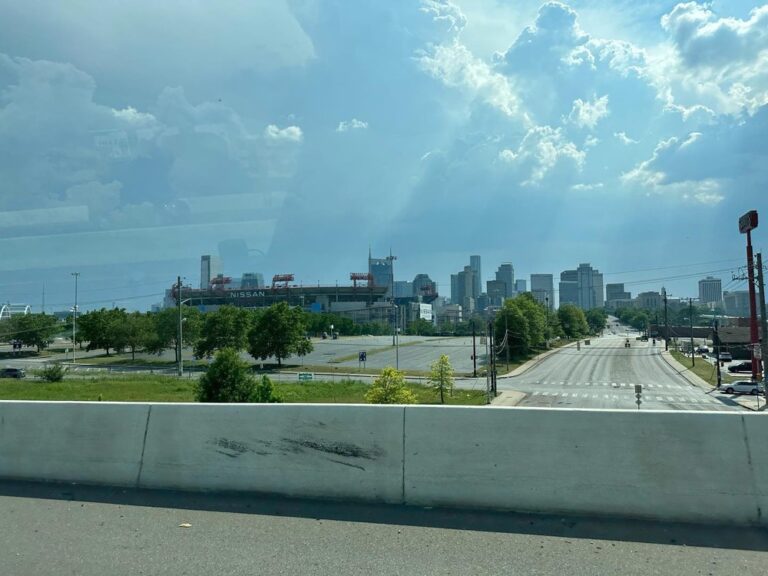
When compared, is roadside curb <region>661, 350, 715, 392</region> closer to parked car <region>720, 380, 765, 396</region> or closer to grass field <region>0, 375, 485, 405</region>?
parked car <region>720, 380, 765, 396</region>

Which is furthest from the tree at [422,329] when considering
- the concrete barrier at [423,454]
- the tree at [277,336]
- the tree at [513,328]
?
the concrete barrier at [423,454]

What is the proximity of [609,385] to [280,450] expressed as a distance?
5676 centimetres

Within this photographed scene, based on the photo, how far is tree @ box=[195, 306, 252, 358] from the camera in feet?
261

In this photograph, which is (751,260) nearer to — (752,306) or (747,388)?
(752,306)

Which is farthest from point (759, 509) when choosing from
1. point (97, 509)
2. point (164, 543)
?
point (97, 509)

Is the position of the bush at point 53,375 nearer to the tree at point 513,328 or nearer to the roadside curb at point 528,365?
the roadside curb at point 528,365

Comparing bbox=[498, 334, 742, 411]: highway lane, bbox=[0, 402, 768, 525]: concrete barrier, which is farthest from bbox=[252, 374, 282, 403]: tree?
bbox=[0, 402, 768, 525]: concrete barrier

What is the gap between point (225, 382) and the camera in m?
29.1

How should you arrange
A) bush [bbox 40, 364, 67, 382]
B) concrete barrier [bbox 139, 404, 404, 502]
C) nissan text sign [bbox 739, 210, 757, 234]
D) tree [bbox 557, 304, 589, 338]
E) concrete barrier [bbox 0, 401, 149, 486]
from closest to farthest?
concrete barrier [bbox 139, 404, 404, 502], concrete barrier [bbox 0, 401, 149, 486], bush [bbox 40, 364, 67, 382], nissan text sign [bbox 739, 210, 757, 234], tree [bbox 557, 304, 589, 338]

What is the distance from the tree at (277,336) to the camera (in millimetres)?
77312

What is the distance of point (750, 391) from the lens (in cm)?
4922

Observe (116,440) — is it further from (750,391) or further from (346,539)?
(750,391)

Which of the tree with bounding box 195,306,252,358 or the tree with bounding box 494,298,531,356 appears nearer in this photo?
the tree with bounding box 195,306,252,358

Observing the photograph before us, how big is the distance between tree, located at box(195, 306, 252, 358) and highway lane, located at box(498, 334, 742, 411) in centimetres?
3709
